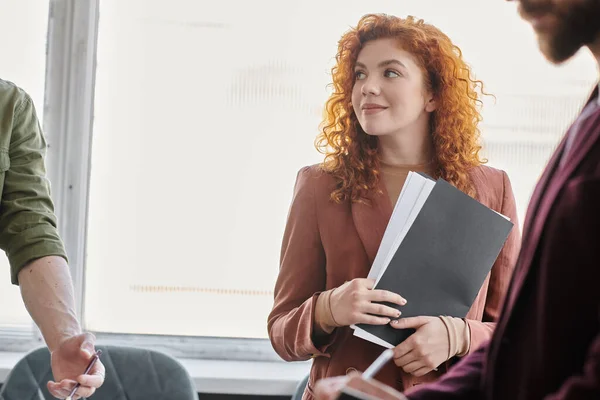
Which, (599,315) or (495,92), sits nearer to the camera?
(599,315)

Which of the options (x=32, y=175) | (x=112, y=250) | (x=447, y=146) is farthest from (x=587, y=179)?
(x=112, y=250)

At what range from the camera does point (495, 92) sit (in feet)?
8.61

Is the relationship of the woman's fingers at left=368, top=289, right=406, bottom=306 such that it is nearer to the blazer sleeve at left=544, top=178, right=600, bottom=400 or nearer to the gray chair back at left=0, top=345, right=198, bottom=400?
the blazer sleeve at left=544, top=178, right=600, bottom=400

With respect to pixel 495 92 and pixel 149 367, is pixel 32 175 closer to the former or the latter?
pixel 149 367

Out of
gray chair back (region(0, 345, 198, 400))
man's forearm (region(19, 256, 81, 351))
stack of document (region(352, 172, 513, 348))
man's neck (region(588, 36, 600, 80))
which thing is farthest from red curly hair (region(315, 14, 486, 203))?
gray chair back (region(0, 345, 198, 400))

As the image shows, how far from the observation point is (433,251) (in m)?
1.43

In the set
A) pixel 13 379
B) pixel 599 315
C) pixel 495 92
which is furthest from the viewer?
pixel 495 92

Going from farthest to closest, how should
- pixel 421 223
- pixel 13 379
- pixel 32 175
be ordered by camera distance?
pixel 13 379 → pixel 32 175 → pixel 421 223

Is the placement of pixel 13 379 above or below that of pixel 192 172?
below

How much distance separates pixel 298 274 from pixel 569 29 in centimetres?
96

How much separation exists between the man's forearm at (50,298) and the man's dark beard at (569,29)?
1053mm

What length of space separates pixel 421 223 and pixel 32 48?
70.4 inches

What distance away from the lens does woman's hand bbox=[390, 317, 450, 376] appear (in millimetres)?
1482

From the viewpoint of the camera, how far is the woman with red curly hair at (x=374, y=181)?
5.18ft
